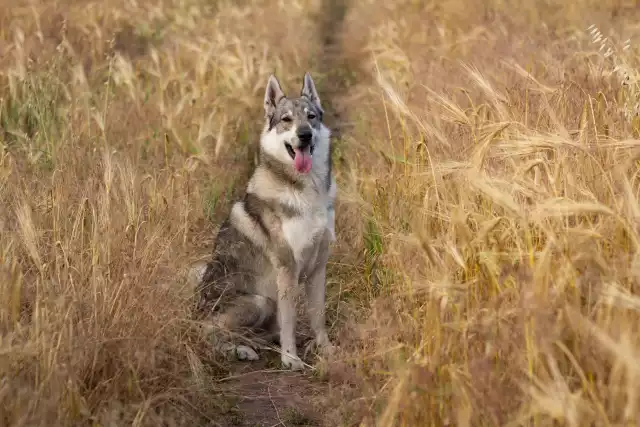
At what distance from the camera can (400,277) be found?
4734 mm

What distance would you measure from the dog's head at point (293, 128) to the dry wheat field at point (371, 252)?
609 mm

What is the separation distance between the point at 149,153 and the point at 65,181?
98.1 inches

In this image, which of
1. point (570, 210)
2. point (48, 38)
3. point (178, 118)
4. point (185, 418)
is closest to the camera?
point (570, 210)

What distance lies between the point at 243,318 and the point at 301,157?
1.11m

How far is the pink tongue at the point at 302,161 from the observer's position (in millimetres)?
5840

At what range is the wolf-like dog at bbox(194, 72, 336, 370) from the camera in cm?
565

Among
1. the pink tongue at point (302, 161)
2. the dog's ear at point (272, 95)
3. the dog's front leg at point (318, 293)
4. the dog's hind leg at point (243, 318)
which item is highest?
the dog's ear at point (272, 95)

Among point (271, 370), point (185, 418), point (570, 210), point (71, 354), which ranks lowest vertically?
point (271, 370)

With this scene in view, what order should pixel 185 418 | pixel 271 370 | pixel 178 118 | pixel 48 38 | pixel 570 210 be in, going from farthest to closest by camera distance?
pixel 48 38
pixel 178 118
pixel 271 370
pixel 185 418
pixel 570 210

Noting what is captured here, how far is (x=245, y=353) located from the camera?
222 inches

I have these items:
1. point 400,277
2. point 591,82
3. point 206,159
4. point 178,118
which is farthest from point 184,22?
point 400,277

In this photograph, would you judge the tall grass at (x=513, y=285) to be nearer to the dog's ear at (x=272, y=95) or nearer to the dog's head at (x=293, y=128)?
the dog's head at (x=293, y=128)

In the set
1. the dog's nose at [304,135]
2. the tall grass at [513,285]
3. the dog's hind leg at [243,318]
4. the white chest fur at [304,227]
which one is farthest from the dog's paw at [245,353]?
the dog's nose at [304,135]

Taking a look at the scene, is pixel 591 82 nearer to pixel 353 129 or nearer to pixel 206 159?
pixel 206 159
